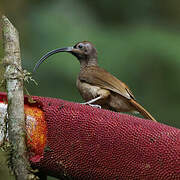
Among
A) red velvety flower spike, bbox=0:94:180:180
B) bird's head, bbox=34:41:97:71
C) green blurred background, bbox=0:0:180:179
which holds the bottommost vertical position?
green blurred background, bbox=0:0:180:179

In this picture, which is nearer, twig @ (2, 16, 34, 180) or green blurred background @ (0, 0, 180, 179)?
twig @ (2, 16, 34, 180)

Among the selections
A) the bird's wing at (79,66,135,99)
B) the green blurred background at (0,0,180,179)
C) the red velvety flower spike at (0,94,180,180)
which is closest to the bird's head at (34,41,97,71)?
the bird's wing at (79,66,135,99)

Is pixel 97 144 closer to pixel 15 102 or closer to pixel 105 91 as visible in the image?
pixel 15 102

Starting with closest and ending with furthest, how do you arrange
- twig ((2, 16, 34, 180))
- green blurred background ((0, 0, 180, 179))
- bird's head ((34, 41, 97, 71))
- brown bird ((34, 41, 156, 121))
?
twig ((2, 16, 34, 180)) < brown bird ((34, 41, 156, 121)) < bird's head ((34, 41, 97, 71)) < green blurred background ((0, 0, 180, 179))

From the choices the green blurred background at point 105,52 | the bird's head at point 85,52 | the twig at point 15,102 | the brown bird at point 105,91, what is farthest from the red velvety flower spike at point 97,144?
the green blurred background at point 105,52

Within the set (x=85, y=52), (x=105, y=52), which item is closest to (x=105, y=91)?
(x=85, y=52)

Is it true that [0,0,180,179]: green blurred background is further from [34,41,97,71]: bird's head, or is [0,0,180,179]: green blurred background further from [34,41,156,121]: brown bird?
[34,41,156,121]: brown bird

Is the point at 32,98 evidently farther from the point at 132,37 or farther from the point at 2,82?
the point at 132,37
